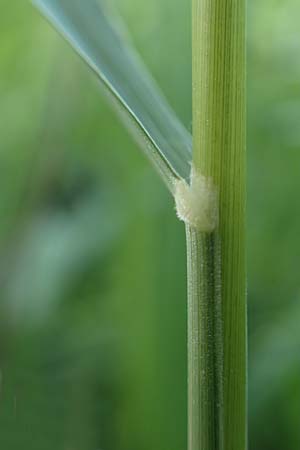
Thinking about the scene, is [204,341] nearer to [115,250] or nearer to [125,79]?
[125,79]

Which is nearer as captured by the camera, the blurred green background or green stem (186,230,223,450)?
green stem (186,230,223,450)

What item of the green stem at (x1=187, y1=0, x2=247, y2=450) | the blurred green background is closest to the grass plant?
the green stem at (x1=187, y1=0, x2=247, y2=450)

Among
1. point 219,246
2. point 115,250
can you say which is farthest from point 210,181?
point 115,250

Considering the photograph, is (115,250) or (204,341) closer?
(204,341)

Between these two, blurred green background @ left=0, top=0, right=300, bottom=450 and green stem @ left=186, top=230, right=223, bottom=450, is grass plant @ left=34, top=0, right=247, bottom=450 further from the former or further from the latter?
blurred green background @ left=0, top=0, right=300, bottom=450

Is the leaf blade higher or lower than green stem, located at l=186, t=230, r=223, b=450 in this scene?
higher

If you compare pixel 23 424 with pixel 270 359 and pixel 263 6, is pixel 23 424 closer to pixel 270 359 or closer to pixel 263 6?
pixel 270 359
